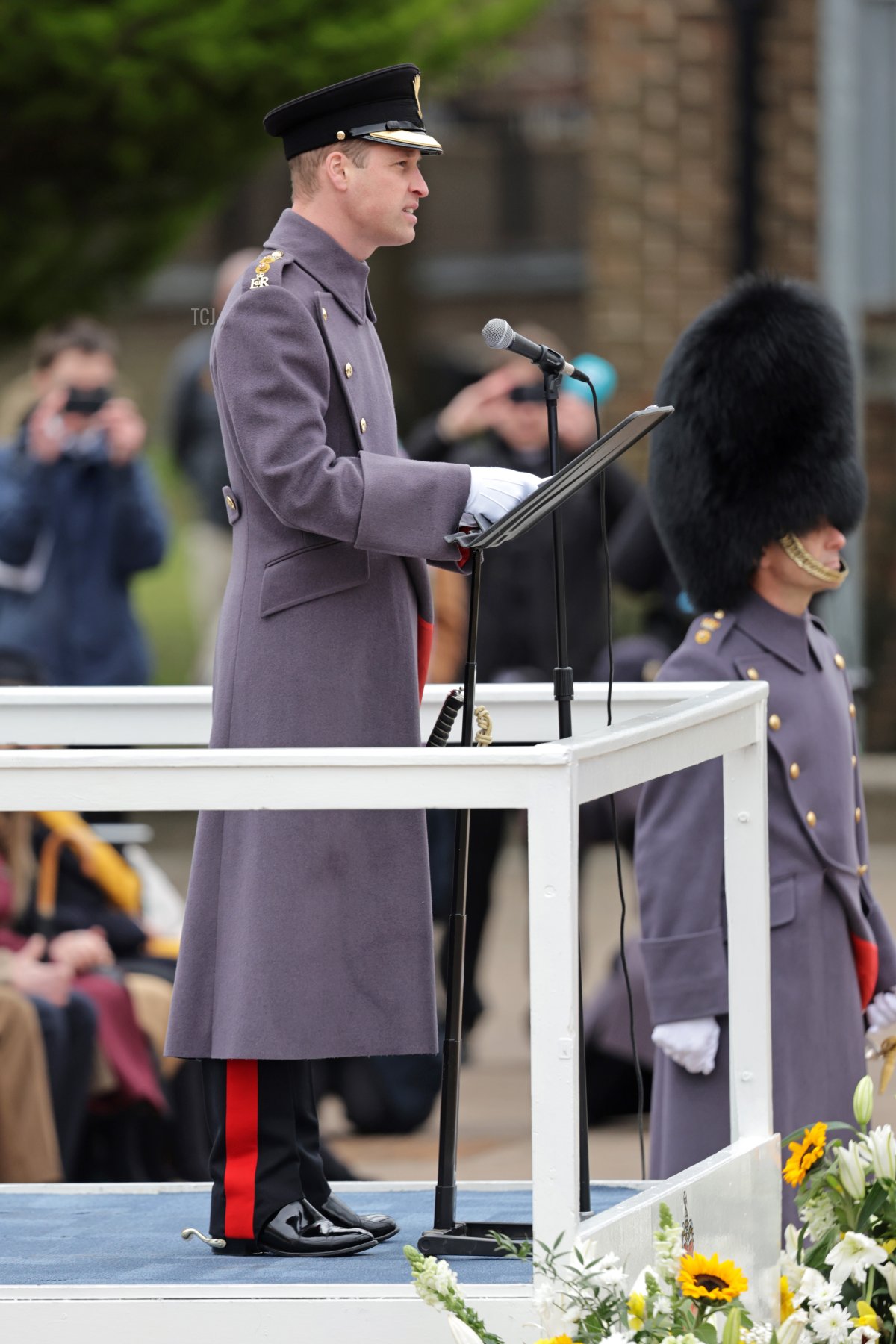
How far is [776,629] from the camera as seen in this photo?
391cm

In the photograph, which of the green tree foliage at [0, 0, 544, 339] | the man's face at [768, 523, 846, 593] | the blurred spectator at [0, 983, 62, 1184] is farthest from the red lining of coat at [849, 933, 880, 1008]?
the green tree foliage at [0, 0, 544, 339]

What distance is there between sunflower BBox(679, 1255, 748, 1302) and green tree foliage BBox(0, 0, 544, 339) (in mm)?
7735

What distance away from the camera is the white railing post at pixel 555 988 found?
8.68ft

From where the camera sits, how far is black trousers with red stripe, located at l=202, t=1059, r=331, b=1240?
315 cm

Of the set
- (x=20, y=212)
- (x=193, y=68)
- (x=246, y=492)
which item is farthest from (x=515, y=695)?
(x=20, y=212)

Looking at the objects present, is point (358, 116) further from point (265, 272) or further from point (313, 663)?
point (313, 663)

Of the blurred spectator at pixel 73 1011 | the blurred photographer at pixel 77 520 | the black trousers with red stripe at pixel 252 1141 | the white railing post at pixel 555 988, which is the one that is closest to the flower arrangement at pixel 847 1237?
the white railing post at pixel 555 988

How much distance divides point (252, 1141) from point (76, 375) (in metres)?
4.37

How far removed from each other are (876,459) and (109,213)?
3483 mm

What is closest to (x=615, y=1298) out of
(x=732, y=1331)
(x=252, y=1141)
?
(x=732, y=1331)

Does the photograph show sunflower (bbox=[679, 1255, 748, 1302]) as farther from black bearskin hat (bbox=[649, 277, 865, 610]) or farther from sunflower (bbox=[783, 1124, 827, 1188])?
black bearskin hat (bbox=[649, 277, 865, 610])

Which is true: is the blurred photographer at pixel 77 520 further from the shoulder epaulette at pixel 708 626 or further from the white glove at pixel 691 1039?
the white glove at pixel 691 1039

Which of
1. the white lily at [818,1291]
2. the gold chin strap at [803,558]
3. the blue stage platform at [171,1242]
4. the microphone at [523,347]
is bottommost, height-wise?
the blue stage platform at [171,1242]

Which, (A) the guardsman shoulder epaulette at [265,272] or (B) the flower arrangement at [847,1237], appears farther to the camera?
(A) the guardsman shoulder epaulette at [265,272]
